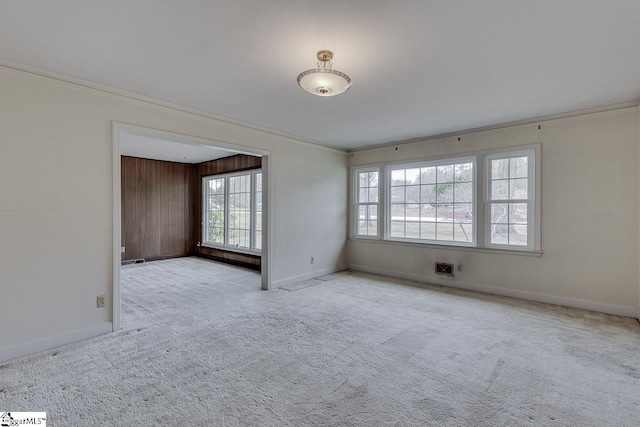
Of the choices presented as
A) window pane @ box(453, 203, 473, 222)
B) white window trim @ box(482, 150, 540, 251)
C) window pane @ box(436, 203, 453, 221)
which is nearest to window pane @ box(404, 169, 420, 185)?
window pane @ box(436, 203, 453, 221)

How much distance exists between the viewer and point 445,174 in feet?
17.4

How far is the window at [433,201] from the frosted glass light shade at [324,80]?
345 centimetres

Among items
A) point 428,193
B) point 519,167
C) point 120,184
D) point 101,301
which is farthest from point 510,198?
point 101,301

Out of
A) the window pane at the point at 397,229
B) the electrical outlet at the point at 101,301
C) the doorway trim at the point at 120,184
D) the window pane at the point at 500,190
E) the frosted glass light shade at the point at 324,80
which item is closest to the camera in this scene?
the frosted glass light shade at the point at 324,80

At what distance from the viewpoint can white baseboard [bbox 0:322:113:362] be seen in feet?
8.78

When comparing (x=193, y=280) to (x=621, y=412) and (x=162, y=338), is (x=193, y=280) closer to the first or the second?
(x=162, y=338)

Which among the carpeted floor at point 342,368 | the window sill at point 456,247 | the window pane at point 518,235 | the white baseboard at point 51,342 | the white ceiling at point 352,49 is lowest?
the carpeted floor at point 342,368

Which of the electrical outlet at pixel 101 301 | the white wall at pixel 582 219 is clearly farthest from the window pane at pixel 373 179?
the electrical outlet at pixel 101 301

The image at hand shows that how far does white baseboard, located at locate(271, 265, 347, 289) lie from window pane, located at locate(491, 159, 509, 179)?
3.28 meters

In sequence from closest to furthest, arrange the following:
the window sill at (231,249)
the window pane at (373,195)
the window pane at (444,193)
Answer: the window pane at (444,193) < the window pane at (373,195) < the window sill at (231,249)

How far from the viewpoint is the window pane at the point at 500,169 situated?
183 inches

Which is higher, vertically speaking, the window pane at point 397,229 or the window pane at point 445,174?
the window pane at point 445,174

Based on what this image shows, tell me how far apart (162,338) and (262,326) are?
39.5 inches

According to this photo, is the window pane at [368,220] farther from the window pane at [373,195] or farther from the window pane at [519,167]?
the window pane at [519,167]
